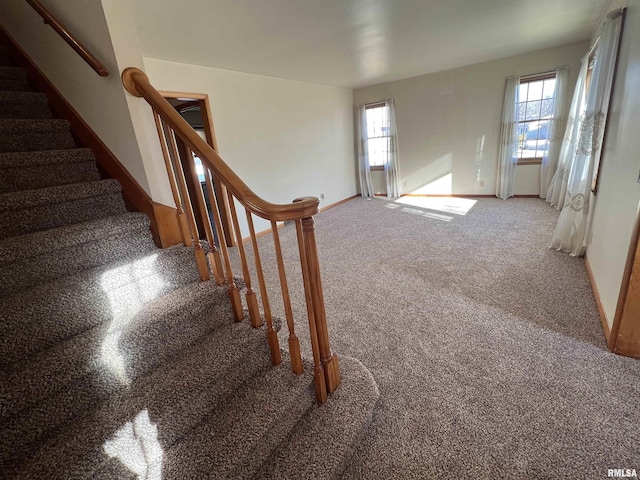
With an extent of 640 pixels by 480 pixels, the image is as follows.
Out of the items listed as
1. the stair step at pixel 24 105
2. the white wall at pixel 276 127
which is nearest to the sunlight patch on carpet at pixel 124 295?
the stair step at pixel 24 105

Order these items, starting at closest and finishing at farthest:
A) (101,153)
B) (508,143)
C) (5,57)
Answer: (101,153) → (5,57) → (508,143)

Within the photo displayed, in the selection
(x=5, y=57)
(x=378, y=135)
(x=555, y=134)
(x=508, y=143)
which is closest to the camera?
(x=5, y=57)

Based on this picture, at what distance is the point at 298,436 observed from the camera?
120 cm

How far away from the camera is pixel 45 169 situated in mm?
1519

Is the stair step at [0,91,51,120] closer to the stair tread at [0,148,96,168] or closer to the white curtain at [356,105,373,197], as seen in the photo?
the stair tread at [0,148,96,168]

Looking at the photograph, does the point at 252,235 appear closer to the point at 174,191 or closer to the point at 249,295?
the point at 249,295

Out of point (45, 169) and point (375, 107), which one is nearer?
point (45, 169)

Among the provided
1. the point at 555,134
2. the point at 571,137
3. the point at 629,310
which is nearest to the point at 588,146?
the point at 571,137

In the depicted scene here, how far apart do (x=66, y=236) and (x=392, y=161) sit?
233 inches

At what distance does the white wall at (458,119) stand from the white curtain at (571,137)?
2.43ft

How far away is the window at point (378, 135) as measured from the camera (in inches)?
245

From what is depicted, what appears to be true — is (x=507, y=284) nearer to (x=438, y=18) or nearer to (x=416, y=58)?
(x=438, y=18)

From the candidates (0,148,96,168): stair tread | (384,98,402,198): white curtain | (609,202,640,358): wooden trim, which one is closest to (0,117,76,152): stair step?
(0,148,96,168): stair tread

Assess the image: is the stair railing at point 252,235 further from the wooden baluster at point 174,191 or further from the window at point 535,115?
the window at point 535,115
